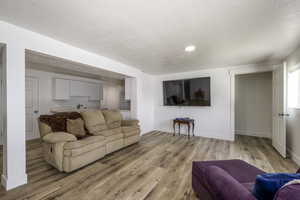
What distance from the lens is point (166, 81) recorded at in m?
4.98

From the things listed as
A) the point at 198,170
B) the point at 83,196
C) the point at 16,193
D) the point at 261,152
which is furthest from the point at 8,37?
the point at 261,152

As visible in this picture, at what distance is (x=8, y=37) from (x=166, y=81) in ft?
13.5

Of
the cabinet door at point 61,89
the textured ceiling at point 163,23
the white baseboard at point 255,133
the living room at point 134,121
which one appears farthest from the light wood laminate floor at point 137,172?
the textured ceiling at point 163,23

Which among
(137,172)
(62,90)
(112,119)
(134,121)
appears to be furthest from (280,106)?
(62,90)

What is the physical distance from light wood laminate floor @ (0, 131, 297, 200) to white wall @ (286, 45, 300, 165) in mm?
234

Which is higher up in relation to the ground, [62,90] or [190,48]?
[190,48]

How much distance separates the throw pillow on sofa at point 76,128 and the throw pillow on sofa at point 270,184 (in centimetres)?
292

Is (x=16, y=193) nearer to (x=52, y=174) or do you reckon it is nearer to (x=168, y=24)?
(x=52, y=174)

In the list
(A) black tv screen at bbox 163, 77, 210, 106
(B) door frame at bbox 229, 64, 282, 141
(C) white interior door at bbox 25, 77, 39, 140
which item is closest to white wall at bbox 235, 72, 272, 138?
(B) door frame at bbox 229, 64, 282, 141

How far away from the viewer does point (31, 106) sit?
4.13 m

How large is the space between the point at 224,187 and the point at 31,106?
17.6 ft

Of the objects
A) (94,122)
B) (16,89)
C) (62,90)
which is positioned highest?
(62,90)

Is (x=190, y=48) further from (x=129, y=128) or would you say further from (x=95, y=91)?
(x=95, y=91)

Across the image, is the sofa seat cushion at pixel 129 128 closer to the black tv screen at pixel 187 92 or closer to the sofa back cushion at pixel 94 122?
the sofa back cushion at pixel 94 122
